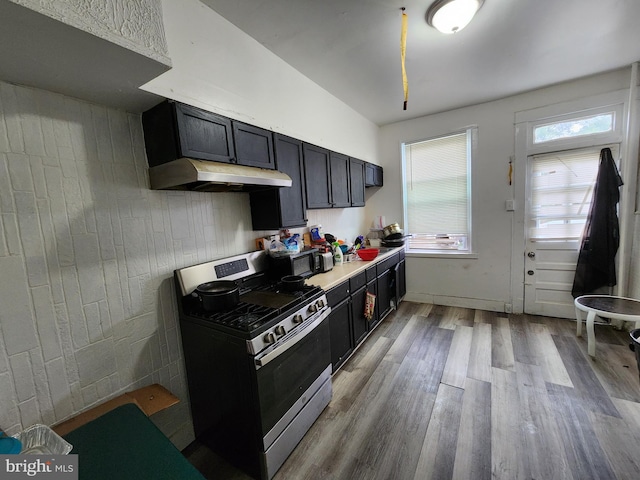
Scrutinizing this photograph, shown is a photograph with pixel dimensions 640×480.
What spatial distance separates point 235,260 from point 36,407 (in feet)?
3.84

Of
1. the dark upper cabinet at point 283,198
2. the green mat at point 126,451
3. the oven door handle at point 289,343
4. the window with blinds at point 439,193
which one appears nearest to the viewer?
the green mat at point 126,451

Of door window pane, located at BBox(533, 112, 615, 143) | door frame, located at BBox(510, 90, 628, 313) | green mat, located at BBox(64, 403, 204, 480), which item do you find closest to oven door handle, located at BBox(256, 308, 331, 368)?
green mat, located at BBox(64, 403, 204, 480)

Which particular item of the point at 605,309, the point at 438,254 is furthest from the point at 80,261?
the point at 605,309

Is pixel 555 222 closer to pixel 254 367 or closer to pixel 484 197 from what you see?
pixel 484 197

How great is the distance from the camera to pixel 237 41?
1.74 metres

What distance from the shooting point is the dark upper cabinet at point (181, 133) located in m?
1.35

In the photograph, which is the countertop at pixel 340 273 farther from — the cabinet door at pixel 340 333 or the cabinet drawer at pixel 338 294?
the cabinet door at pixel 340 333

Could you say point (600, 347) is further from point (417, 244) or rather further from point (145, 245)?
point (145, 245)

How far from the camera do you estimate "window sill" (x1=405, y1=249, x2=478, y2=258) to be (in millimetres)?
3471

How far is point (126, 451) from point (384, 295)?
270 cm

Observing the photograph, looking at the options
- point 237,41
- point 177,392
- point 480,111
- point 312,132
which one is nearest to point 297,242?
point 312,132

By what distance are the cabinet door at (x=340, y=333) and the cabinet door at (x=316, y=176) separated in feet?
3.22

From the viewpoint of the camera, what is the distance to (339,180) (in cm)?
284

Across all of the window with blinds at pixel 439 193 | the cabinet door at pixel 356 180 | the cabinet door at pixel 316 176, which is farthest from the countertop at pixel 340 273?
the window with blinds at pixel 439 193
